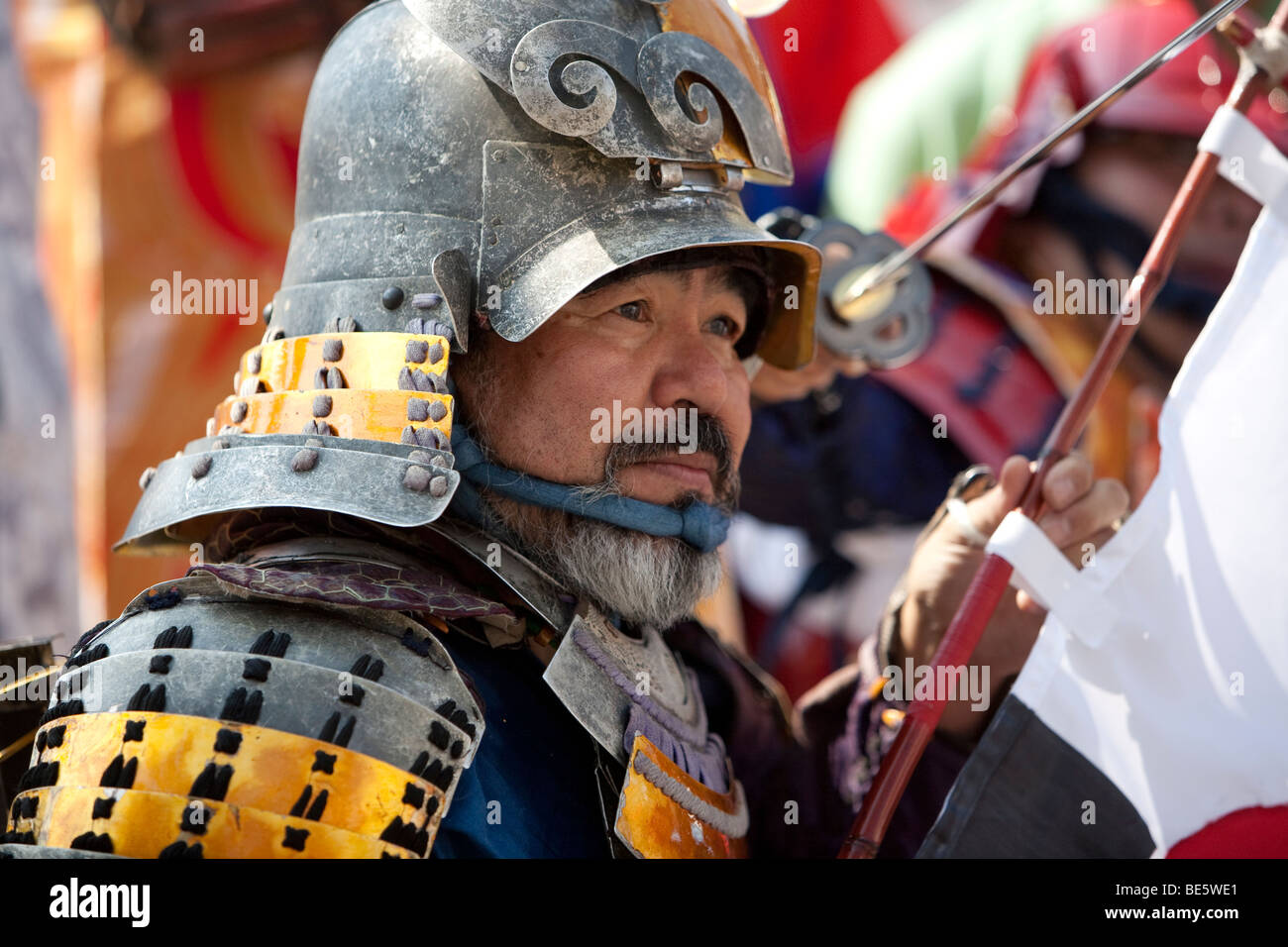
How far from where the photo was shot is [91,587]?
4.73 meters

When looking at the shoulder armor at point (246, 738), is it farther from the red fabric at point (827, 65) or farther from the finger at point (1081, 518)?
the red fabric at point (827, 65)

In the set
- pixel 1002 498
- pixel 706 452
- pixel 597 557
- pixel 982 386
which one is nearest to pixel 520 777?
pixel 597 557

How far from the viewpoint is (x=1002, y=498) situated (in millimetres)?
2369

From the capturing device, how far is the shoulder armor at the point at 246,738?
59.1 inches

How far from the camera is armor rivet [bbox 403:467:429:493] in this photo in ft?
5.90

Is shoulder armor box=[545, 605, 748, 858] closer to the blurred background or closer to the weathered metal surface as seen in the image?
the weathered metal surface

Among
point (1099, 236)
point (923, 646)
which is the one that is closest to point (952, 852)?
point (923, 646)

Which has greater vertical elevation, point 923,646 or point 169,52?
point 169,52

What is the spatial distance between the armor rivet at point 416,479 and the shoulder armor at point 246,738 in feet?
0.64

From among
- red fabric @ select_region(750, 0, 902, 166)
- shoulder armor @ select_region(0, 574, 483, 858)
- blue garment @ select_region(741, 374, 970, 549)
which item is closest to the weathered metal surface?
shoulder armor @ select_region(0, 574, 483, 858)

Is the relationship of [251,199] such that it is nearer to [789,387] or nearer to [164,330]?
[164,330]

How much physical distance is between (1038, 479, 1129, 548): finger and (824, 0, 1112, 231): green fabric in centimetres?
305

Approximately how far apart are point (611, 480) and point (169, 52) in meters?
4.05

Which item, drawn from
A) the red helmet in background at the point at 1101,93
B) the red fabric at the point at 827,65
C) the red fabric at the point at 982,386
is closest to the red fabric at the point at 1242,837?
the red fabric at the point at 982,386
